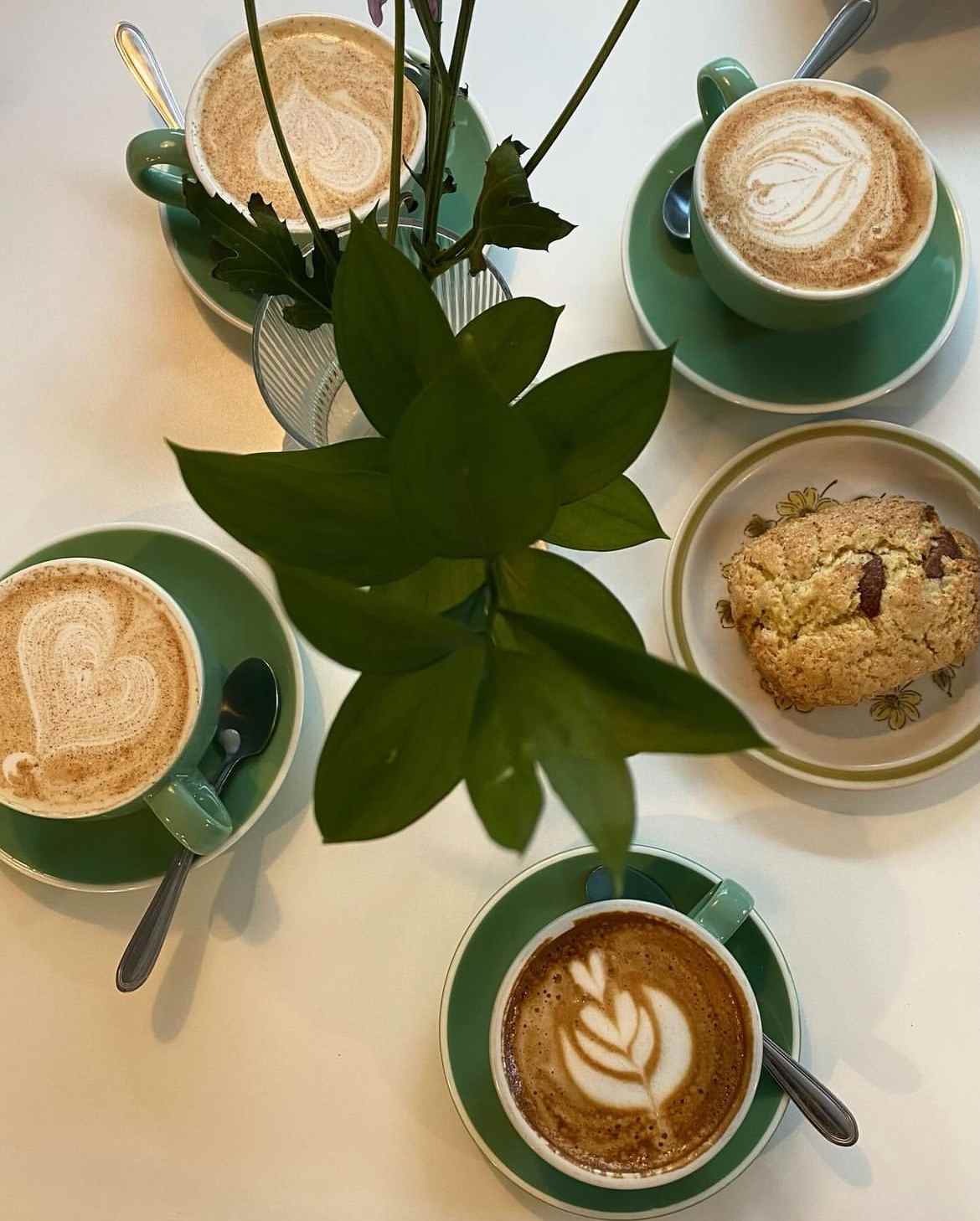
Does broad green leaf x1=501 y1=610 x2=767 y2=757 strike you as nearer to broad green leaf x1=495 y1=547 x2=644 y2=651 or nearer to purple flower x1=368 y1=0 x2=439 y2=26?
broad green leaf x1=495 y1=547 x2=644 y2=651

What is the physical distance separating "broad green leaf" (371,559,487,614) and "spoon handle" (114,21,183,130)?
0.67 metres

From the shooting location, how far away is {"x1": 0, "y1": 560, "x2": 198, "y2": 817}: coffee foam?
0.86 m

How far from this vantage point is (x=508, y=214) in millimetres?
667

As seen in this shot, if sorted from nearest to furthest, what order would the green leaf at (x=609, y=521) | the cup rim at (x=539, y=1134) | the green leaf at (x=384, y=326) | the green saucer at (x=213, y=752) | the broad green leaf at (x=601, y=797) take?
the broad green leaf at (x=601, y=797) < the green leaf at (x=384, y=326) < the green leaf at (x=609, y=521) < the cup rim at (x=539, y=1134) < the green saucer at (x=213, y=752)

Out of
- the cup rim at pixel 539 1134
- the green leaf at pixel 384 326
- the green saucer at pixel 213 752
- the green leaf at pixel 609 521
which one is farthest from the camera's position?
the green saucer at pixel 213 752

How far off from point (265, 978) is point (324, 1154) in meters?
0.16

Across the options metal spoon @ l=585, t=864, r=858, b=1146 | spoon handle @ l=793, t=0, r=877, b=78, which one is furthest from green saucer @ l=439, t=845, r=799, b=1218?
spoon handle @ l=793, t=0, r=877, b=78

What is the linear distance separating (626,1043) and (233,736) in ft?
1.37

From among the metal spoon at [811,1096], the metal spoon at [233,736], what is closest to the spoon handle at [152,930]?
the metal spoon at [233,736]

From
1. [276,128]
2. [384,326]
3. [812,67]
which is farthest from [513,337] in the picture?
[812,67]

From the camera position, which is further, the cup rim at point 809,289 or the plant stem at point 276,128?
the cup rim at point 809,289

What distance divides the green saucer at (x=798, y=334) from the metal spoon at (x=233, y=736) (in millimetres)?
469

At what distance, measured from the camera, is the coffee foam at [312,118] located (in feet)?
3.19

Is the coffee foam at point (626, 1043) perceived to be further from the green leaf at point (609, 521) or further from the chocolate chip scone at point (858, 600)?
the green leaf at point (609, 521)
